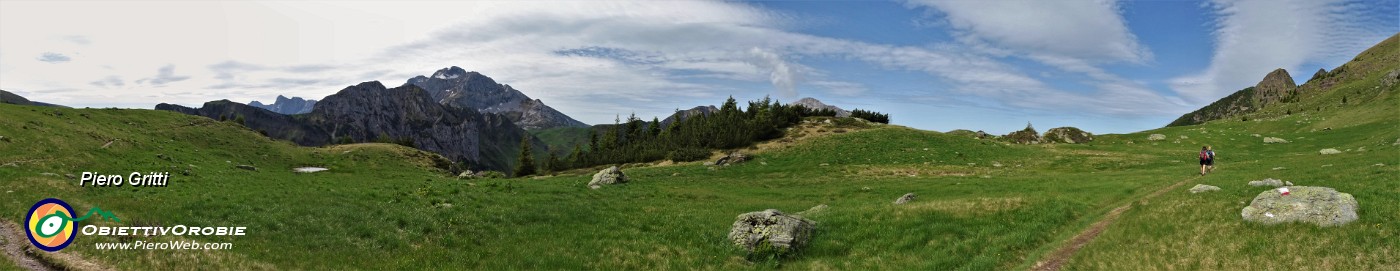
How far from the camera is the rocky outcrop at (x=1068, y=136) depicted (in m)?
76.8

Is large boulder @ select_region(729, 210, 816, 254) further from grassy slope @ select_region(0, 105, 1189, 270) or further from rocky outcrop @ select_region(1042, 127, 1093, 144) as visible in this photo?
rocky outcrop @ select_region(1042, 127, 1093, 144)

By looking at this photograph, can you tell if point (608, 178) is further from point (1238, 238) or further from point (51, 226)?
point (1238, 238)

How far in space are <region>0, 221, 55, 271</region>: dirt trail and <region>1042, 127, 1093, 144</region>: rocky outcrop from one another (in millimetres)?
91448

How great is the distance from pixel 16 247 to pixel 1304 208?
33.9 m

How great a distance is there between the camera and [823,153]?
2704 inches

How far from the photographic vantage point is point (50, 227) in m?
15.2

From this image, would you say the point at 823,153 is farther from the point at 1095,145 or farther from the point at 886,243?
the point at 886,243

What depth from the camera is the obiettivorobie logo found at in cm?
1458

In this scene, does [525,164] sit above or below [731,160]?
below

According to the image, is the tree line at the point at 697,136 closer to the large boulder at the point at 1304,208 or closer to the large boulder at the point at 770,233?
the large boulder at the point at 770,233

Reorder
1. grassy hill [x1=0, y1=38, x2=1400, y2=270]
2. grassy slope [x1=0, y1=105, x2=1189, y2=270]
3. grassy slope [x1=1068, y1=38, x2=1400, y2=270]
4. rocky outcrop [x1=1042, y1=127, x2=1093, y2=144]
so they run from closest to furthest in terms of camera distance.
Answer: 1. grassy slope [x1=1068, y1=38, x2=1400, y2=270]
2. grassy hill [x1=0, y1=38, x2=1400, y2=270]
3. grassy slope [x1=0, y1=105, x2=1189, y2=270]
4. rocky outcrop [x1=1042, y1=127, x2=1093, y2=144]

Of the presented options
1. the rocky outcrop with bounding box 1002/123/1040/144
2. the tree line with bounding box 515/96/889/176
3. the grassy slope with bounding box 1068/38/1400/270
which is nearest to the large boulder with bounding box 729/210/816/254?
the grassy slope with bounding box 1068/38/1400/270

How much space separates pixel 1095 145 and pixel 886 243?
6968 cm

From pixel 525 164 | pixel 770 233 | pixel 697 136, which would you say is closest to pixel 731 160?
pixel 697 136
